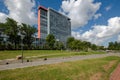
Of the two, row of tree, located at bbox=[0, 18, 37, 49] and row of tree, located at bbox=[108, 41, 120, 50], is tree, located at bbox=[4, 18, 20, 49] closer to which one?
row of tree, located at bbox=[0, 18, 37, 49]

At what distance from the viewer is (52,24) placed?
152375 millimetres

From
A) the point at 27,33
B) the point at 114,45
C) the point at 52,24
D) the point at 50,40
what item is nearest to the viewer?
the point at 27,33

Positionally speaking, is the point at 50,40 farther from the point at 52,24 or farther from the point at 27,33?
the point at 52,24

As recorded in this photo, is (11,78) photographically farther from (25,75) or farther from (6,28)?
(6,28)

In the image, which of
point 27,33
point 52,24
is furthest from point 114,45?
point 27,33

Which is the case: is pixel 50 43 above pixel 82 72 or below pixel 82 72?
above

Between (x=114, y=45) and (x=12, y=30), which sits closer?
(x=12, y=30)

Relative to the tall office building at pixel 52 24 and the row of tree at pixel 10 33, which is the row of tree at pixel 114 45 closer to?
the tall office building at pixel 52 24

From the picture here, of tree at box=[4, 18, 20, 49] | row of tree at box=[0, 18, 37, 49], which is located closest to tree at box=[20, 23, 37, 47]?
row of tree at box=[0, 18, 37, 49]

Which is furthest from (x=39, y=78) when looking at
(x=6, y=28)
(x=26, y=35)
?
(x=26, y=35)

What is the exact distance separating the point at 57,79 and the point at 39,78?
2.41 m

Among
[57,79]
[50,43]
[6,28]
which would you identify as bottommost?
[57,79]

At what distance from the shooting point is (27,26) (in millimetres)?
86438

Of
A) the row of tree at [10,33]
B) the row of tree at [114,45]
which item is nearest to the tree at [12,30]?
the row of tree at [10,33]
